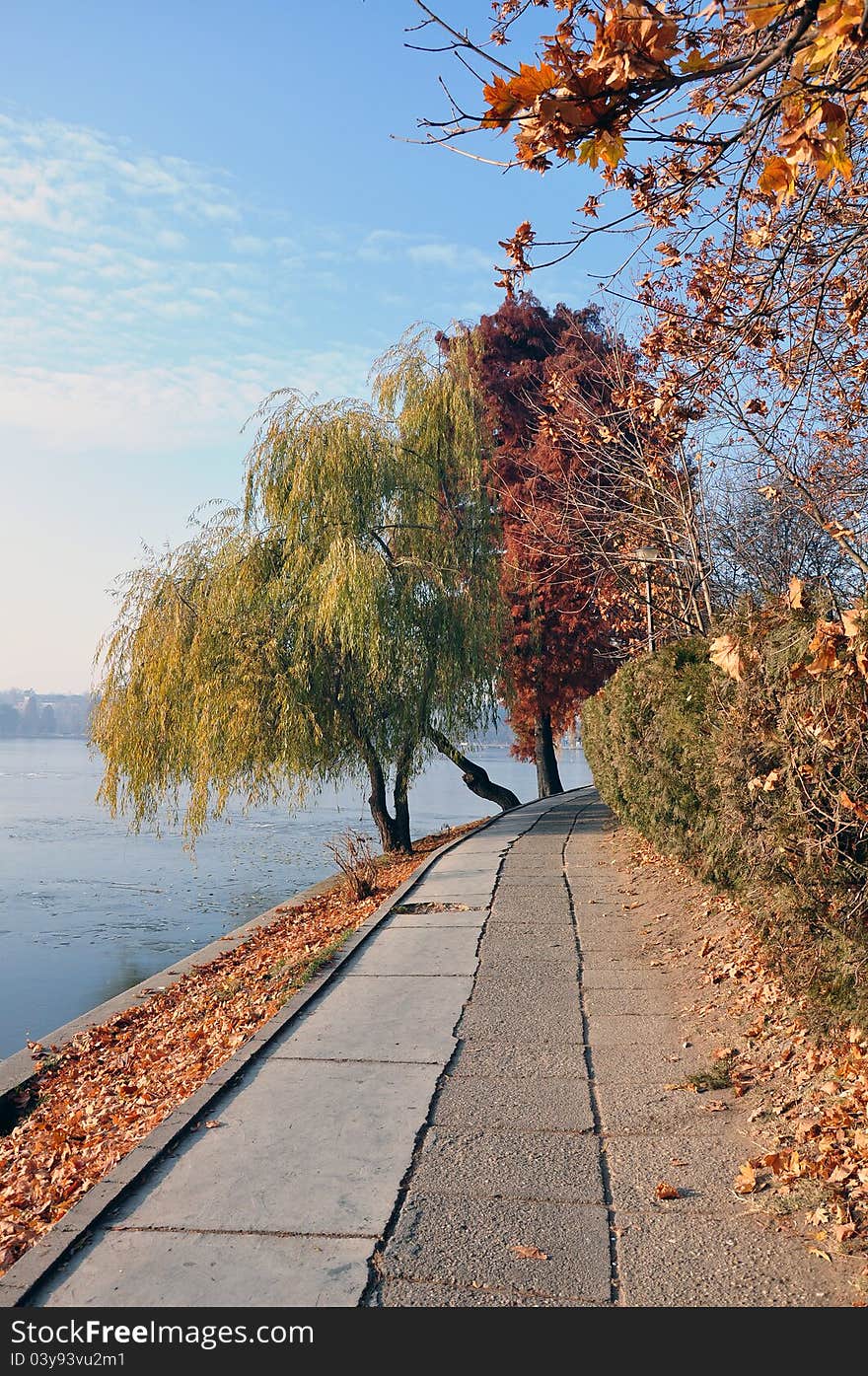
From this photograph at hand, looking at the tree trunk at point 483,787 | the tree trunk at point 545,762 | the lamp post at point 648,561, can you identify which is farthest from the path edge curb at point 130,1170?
the tree trunk at point 545,762

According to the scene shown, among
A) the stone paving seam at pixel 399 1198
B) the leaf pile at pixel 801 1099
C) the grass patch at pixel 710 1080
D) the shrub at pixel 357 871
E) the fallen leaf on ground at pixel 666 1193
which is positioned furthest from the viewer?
the shrub at pixel 357 871

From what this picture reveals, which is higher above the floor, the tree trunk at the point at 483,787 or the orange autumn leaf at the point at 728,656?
the orange autumn leaf at the point at 728,656

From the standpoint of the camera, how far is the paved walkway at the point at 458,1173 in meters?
3.39

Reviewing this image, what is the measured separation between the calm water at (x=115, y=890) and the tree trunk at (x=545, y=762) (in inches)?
110

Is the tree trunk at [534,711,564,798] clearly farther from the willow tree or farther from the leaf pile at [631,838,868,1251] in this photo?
the leaf pile at [631,838,868,1251]

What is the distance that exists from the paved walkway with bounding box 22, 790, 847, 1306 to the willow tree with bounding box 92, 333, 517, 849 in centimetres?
806

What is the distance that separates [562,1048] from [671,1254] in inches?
88.7

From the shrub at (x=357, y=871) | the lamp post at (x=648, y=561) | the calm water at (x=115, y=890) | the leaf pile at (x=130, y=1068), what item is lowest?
the calm water at (x=115, y=890)

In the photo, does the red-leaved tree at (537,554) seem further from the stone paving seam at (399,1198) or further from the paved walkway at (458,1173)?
the stone paving seam at (399,1198)

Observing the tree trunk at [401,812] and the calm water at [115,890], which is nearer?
the calm water at [115,890]

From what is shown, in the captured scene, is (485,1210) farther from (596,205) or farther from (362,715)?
(362,715)

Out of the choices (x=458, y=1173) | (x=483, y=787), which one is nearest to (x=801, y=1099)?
(x=458, y=1173)

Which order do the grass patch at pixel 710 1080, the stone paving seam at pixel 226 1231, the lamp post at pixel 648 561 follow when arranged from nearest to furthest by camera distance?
the stone paving seam at pixel 226 1231 → the grass patch at pixel 710 1080 → the lamp post at pixel 648 561

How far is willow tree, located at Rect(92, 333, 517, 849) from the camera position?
14930 mm
